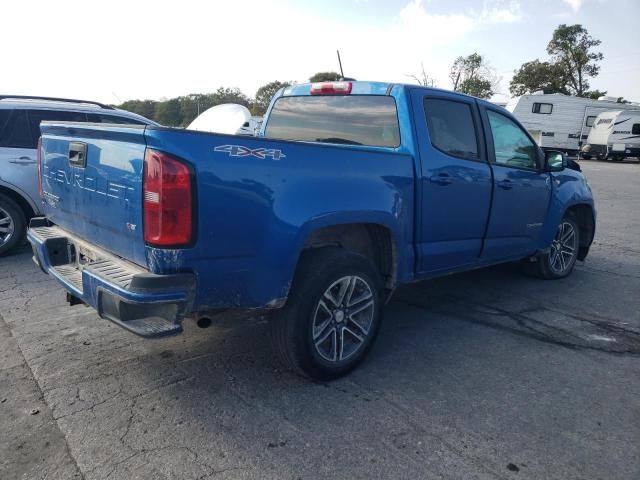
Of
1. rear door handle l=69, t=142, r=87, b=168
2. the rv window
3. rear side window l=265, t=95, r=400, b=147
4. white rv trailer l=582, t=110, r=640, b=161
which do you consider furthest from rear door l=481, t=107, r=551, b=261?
the rv window

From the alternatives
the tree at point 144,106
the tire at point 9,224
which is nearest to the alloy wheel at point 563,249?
the tire at point 9,224

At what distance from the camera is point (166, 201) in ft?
8.26

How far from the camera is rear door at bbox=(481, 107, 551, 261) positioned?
4570mm

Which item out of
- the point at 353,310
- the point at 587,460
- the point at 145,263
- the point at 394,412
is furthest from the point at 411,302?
the point at 145,263

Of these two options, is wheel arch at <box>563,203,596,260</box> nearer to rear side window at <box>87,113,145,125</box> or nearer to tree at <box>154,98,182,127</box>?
rear side window at <box>87,113,145,125</box>

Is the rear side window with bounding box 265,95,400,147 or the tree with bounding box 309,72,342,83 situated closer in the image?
the rear side window with bounding box 265,95,400,147

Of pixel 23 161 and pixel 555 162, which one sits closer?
pixel 555 162

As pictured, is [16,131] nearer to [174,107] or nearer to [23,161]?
[23,161]

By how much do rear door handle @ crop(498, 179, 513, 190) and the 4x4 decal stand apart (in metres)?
2.44

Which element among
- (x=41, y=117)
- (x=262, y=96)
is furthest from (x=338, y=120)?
(x=262, y=96)

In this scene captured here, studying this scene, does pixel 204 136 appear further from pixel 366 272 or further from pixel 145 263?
pixel 366 272

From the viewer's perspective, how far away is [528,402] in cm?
314

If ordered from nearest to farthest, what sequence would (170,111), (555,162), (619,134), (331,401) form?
(331,401), (555,162), (619,134), (170,111)

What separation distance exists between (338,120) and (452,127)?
933 millimetres
